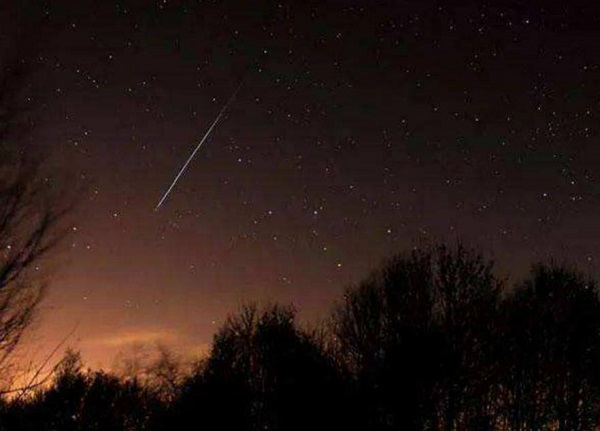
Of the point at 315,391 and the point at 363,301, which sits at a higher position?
the point at 363,301

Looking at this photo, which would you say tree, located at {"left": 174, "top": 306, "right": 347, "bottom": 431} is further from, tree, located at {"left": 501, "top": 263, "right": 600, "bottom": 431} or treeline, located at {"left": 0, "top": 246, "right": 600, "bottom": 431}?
tree, located at {"left": 501, "top": 263, "right": 600, "bottom": 431}

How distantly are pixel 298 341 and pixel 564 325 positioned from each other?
1027cm

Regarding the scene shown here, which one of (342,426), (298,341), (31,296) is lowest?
(31,296)

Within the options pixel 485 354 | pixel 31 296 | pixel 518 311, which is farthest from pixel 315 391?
pixel 31 296

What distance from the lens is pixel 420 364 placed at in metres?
27.7

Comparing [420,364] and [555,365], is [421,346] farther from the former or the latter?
[555,365]

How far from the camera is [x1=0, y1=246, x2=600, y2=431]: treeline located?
2825cm

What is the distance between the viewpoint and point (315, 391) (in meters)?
29.7

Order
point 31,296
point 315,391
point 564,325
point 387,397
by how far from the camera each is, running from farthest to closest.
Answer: point 564,325 → point 315,391 → point 387,397 → point 31,296

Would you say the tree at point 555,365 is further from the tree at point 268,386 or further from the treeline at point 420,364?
the tree at point 268,386

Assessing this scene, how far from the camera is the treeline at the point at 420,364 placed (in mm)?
28250

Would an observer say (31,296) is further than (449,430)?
No

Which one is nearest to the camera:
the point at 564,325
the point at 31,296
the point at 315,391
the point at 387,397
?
the point at 31,296

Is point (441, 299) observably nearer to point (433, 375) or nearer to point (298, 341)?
point (433, 375)
